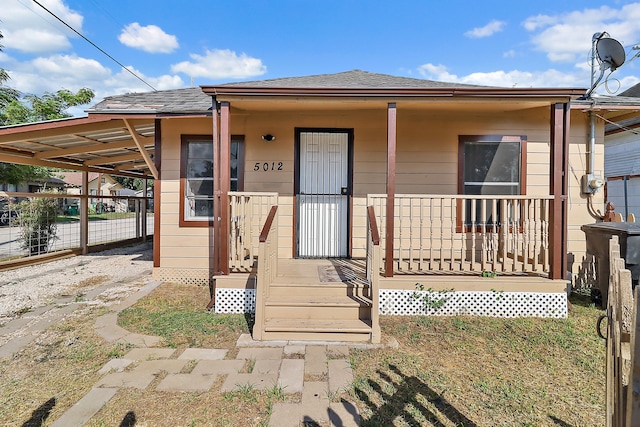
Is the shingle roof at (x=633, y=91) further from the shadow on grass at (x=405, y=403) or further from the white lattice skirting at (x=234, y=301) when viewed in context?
the white lattice skirting at (x=234, y=301)

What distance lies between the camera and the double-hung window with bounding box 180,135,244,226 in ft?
17.4

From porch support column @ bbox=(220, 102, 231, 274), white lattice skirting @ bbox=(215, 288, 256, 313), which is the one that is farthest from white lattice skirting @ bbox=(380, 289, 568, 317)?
porch support column @ bbox=(220, 102, 231, 274)

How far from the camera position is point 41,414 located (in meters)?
2.22

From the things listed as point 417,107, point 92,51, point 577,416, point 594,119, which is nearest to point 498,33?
point 594,119

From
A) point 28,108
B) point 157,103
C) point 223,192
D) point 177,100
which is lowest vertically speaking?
point 223,192

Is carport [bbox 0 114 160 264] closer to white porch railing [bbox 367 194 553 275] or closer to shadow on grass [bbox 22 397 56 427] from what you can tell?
shadow on grass [bbox 22 397 56 427]

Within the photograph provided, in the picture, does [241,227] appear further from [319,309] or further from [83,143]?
[83,143]

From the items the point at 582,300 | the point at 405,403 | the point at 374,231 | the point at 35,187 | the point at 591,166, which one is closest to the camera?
the point at 405,403

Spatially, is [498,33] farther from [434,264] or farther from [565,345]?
[565,345]

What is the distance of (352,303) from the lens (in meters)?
3.55

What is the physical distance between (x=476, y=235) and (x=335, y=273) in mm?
2464

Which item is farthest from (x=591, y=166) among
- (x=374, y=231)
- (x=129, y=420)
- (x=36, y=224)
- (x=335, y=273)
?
(x=36, y=224)

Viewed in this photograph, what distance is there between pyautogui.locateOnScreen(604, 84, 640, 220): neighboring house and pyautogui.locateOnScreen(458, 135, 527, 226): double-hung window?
16.2ft

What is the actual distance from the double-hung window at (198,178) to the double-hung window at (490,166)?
3.62 metres
